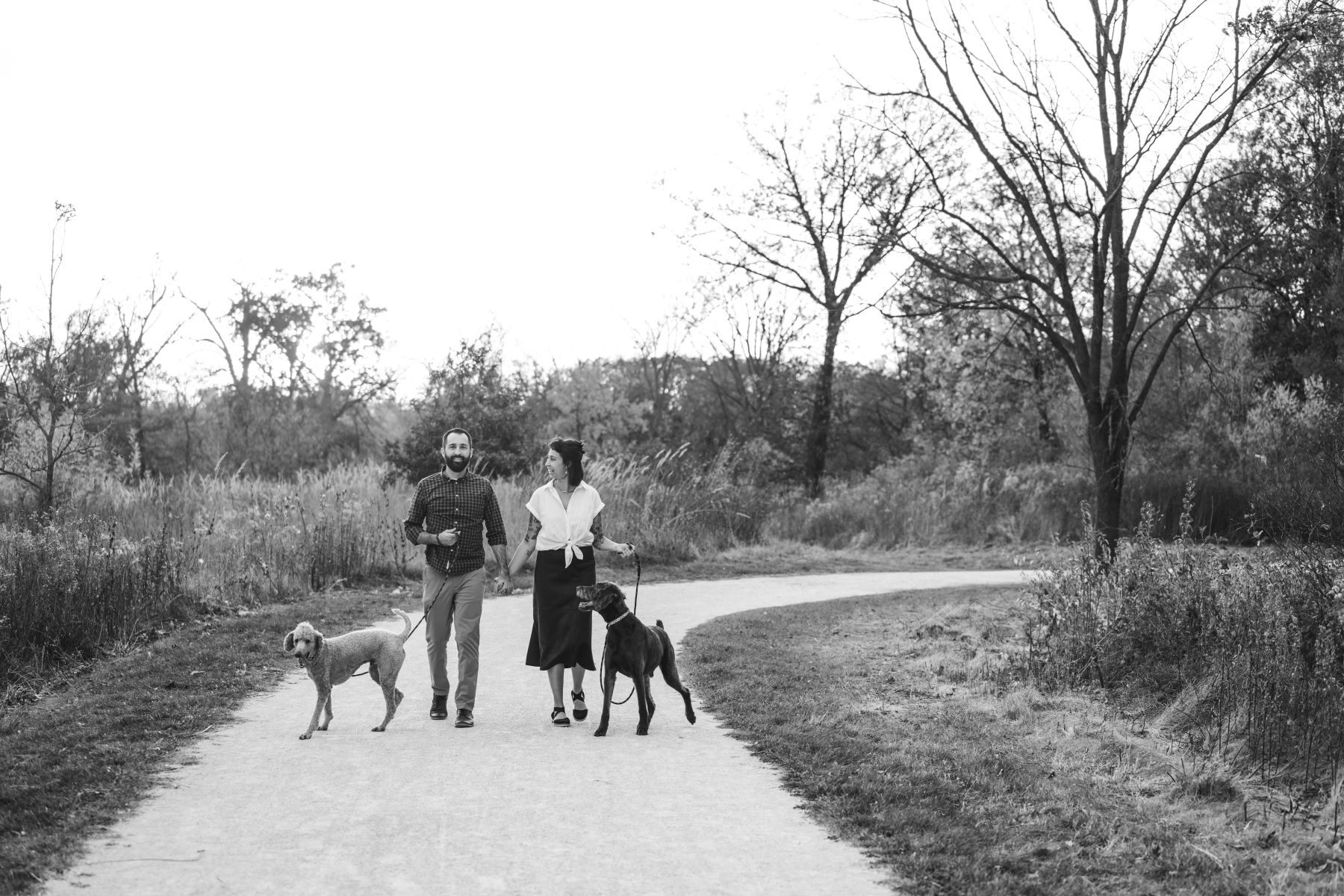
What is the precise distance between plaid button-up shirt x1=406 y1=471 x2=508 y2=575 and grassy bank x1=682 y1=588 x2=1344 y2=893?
2.19 meters

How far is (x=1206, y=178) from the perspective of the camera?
17.9 metres

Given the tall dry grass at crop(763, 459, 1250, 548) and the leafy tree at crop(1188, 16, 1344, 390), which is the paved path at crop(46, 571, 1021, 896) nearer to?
the leafy tree at crop(1188, 16, 1344, 390)

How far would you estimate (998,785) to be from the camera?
6824mm

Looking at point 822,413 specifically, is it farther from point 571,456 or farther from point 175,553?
point 571,456

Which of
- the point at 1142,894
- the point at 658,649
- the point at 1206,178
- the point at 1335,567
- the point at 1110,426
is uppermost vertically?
the point at 1206,178

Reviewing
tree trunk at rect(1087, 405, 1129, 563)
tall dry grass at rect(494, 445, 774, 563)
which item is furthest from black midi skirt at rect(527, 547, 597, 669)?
tall dry grass at rect(494, 445, 774, 563)

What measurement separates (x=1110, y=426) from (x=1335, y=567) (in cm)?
665

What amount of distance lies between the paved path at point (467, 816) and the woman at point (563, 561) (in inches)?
18.6

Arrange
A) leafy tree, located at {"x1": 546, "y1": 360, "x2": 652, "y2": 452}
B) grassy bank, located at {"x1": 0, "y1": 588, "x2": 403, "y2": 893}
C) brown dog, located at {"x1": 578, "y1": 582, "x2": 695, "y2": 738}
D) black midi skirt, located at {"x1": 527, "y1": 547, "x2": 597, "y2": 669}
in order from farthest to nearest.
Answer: leafy tree, located at {"x1": 546, "y1": 360, "x2": 652, "y2": 452}, black midi skirt, located at {"x1": 527, "y1": 547, "x2": 597, "y2": 669}, brown dog, located at {"x1": 578, "y1": 582, "x2": 695, "y2": 738}, grassy bank, located at {"x1": 0, "y1": 588, "x2": 403, "y2": 893}

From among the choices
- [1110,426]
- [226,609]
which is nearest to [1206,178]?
[1110,426]

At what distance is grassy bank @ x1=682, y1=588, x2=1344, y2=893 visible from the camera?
17.8 feet

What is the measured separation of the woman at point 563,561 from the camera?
8648 millimetres

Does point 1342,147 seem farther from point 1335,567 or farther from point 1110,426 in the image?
point 1335,567

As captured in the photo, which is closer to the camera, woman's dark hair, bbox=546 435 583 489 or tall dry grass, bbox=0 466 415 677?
woman's dark hair, bbox=546 435 583 489
